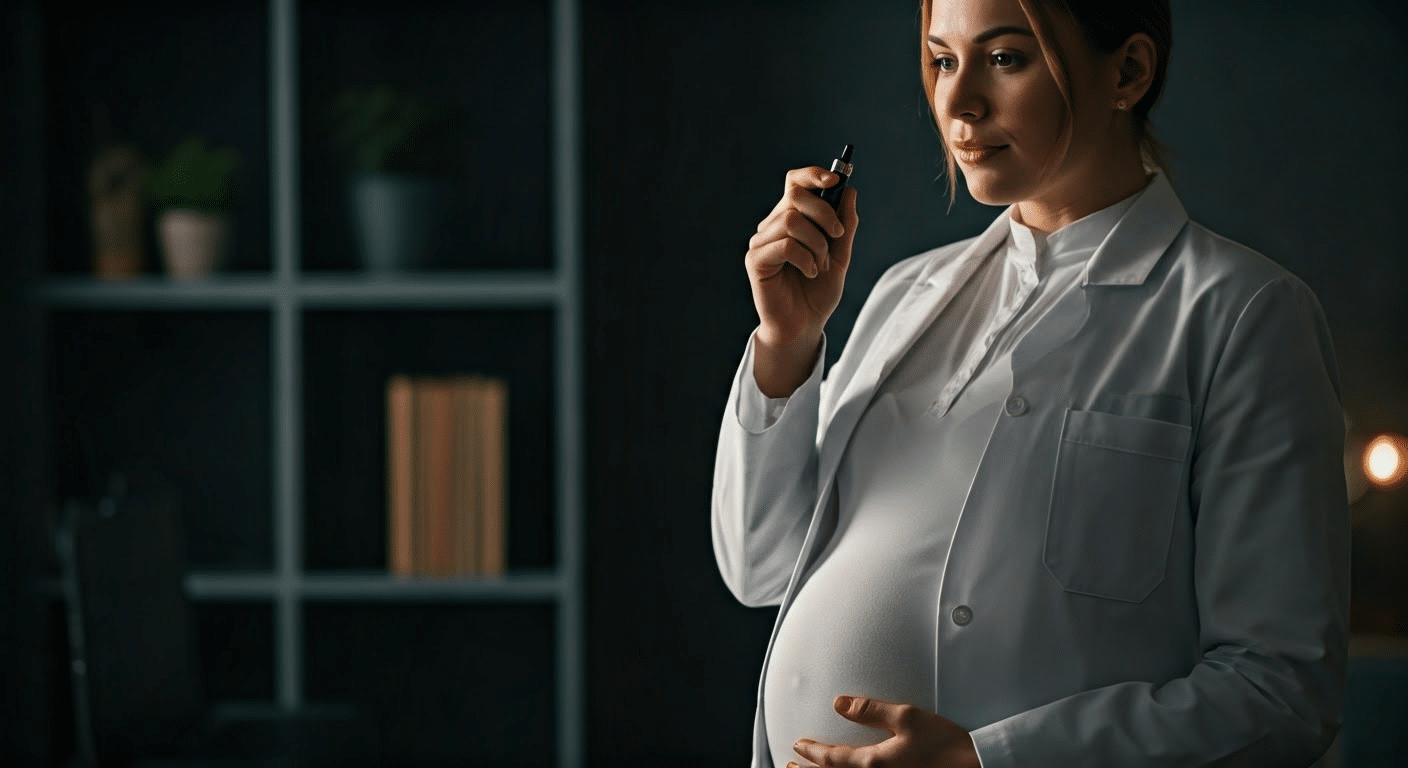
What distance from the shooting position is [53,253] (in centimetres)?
260

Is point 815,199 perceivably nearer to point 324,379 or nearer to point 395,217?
point 395,217

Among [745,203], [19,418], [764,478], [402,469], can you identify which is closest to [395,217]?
[402,469]

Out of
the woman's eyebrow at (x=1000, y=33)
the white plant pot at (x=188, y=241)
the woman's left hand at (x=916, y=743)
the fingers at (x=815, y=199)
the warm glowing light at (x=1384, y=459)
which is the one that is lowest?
the warm glowing light at (x=1384, y=459)

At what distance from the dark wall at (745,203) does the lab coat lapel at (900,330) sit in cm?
135

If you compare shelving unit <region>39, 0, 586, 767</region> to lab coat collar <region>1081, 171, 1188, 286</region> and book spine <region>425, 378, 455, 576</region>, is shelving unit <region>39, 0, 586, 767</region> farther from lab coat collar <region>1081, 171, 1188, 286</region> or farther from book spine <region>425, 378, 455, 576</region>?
lab coat collar <region>1081, 171, 1188, 286</region>

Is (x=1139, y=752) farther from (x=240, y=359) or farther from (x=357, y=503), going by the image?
(x=240, y=359)

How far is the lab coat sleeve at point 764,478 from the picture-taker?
43.0 inches

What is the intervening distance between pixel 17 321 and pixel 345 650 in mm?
897

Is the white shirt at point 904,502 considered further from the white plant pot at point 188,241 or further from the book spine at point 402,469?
the white plant pot at point 188,241

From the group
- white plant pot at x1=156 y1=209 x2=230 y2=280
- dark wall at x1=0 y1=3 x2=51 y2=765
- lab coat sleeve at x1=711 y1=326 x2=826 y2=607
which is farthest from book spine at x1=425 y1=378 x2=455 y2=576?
lab coat sleeve at x1=711 y1=326 x2=826 y2=607

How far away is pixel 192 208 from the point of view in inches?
97.1

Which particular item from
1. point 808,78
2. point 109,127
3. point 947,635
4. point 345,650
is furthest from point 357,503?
point 947,635

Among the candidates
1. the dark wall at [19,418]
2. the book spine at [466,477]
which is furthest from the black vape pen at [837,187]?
the dark wall at [19,418]

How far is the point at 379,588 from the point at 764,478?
1.48 metres
